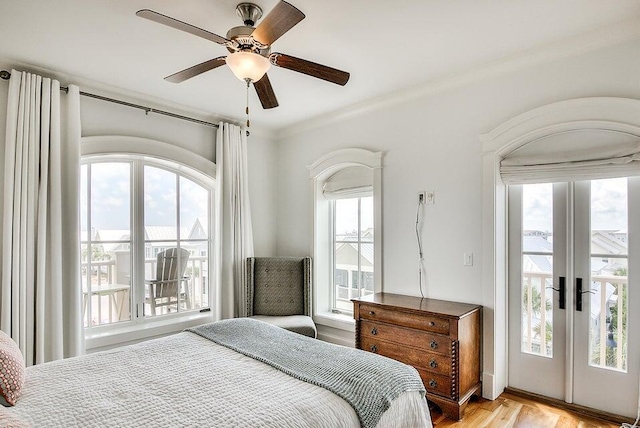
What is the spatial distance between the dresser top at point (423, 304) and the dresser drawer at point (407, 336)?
0.17 meters

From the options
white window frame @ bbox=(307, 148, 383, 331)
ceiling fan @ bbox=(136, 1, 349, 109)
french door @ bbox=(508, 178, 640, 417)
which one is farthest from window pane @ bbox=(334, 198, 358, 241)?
ceiling fan @ bbox=(136, 1, 349, 109)

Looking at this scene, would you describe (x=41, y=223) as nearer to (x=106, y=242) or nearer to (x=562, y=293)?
(x=106, y=242)

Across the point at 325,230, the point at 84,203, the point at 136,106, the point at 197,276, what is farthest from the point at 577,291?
the point at 84,203

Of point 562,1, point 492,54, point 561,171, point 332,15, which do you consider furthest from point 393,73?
point 561,171

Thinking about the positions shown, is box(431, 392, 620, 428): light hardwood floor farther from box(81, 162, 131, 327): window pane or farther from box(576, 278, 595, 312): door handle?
box(81, 162, 131, 327): window pane

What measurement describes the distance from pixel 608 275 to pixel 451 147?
1.44 meters

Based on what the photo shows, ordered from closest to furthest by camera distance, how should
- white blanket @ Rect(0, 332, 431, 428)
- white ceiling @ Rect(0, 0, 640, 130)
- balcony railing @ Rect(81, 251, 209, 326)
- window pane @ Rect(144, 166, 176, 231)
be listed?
white blanket @ Rect(0, 332, 431, 428)
white ceiling @ Rect(0, 0, 640, 130)
balcony railing @ Rect(81, 251, 209, 326)
window pane @ Rect(144, 166, 176, 231)

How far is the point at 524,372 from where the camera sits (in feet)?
9.68

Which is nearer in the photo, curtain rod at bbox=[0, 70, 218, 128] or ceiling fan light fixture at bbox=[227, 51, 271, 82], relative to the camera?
ceiling fan light fixture at bbox=[227, 51, 271, 82]

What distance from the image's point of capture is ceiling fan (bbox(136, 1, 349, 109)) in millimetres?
1739

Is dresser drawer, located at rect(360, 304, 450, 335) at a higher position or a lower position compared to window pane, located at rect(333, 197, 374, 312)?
lower

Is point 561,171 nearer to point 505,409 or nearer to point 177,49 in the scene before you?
point 505,409

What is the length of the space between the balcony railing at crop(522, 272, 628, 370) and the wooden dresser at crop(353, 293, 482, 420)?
0.43m

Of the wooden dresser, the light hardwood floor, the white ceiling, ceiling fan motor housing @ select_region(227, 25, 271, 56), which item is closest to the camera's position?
ceiling fan motor housing @ select_region(227, 25, 271, 56)
